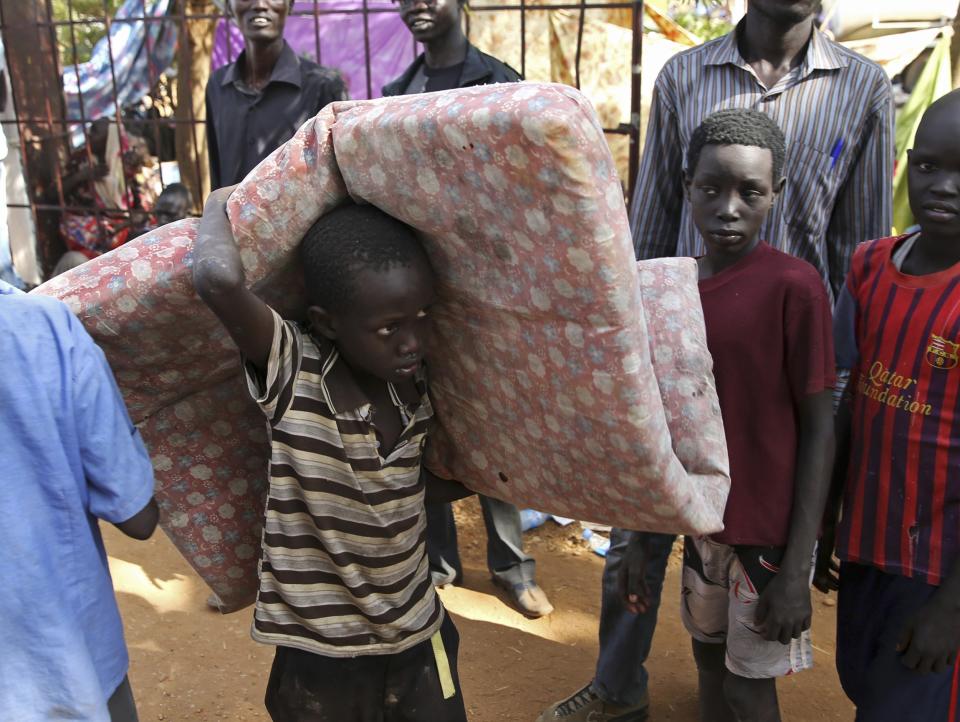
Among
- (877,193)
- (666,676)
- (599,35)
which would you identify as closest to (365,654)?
(666,676)

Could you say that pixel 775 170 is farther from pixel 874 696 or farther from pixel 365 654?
pixel 365 654

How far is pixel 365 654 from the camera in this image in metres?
1.75

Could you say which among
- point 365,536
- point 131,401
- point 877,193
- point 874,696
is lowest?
point 874,696

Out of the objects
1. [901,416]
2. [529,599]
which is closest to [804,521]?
[901,416]

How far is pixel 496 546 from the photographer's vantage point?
3625mm

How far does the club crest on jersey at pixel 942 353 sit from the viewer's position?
5.68 feet

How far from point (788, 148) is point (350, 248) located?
159 centimetres

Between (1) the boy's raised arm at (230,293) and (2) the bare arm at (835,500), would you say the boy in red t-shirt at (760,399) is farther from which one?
(1) the boy's raised arm at (230,293)

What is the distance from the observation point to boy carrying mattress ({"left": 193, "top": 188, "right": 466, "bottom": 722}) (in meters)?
1.50

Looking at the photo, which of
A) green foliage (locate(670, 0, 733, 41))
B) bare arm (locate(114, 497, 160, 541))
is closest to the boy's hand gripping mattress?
bare arm (locate(114, 497, 160, 541))

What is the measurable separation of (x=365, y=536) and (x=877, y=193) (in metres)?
1.80

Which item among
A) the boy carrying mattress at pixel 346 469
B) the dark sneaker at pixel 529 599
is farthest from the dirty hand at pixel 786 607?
the dark sneaker at pixel 529 599

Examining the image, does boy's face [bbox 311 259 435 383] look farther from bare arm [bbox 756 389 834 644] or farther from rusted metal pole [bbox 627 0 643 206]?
rusted metal pole [bbox 627 0 643 206]

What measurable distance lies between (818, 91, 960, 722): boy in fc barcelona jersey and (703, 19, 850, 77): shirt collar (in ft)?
2.71
